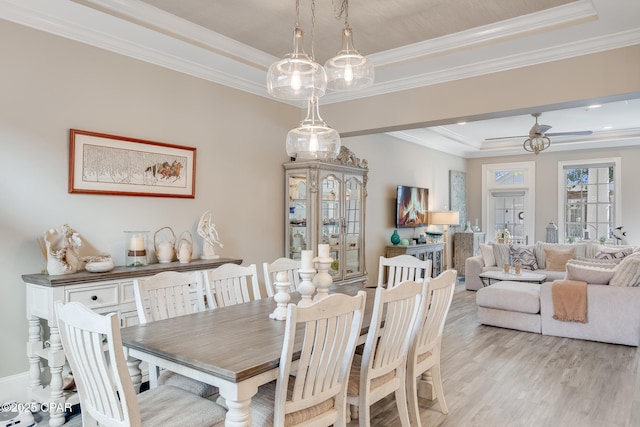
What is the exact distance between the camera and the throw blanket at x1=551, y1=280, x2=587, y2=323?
458 cm

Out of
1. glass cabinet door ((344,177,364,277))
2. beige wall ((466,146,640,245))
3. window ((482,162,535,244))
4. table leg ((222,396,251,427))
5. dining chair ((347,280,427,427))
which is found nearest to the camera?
table leg ((222,396,251,427))

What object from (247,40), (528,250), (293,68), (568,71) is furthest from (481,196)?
(293,68)

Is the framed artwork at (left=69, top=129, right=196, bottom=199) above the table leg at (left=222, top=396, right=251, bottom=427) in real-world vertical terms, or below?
above

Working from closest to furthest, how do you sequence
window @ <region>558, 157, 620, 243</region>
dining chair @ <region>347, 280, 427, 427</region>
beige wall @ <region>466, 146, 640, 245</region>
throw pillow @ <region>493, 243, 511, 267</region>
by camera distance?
dining chair @ <region>347, 280, 427, 427</region>
throw pillow @ <region>493, 243, 511, 267</region>
beige wall @ <region>466, 146, 640, 245</region>
window @ <region>558, 157, 620, 243</region>

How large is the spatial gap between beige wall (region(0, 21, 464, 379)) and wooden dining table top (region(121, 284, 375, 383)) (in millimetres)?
1393

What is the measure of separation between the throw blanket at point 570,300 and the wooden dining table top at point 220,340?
121 inches

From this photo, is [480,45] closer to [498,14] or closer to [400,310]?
[498,14]

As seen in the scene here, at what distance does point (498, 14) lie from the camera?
10.9 feet

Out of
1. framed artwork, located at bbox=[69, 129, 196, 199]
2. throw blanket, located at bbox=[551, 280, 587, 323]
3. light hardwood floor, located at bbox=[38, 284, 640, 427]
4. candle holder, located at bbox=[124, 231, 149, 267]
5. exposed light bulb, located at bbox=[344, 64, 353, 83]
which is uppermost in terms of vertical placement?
exposed light bulb, located at bbox=[344, 64, 353, 83]

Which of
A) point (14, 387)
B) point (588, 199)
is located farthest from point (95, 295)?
point (588, 199)

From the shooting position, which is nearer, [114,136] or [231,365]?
[231,365]

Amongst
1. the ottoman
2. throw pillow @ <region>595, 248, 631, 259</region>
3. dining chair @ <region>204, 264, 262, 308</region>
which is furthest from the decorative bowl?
throw pillow @ <region>595, 248, 631, 259</region>

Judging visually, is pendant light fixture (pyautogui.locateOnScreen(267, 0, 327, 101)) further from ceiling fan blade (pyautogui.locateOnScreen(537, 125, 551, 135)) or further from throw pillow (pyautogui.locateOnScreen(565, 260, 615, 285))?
ceiling fan blade (pyautogui.locateOnScreen(537, 125, 551, 135))

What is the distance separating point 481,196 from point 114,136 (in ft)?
28.4
